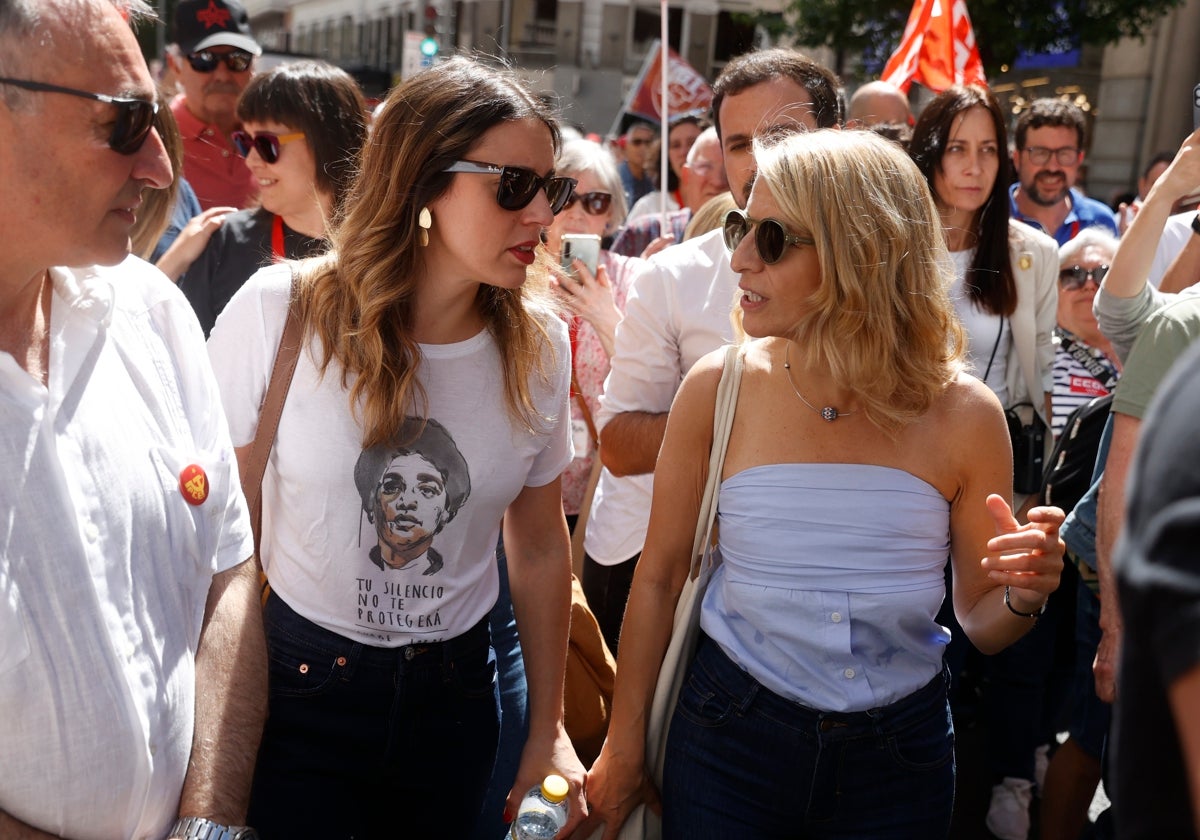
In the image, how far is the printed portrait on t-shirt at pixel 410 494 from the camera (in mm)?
2316

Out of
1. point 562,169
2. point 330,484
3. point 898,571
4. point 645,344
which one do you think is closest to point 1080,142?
point 562,169

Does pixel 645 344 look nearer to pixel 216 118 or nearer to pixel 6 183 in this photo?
pixel 6 183

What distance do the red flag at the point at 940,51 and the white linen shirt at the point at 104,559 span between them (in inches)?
209

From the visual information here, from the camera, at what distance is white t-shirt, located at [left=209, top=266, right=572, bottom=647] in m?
2.31

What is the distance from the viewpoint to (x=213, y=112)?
5410 mm

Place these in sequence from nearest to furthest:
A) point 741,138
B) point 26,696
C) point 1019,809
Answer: point 26,696 → point 741,138 → point 1019,809

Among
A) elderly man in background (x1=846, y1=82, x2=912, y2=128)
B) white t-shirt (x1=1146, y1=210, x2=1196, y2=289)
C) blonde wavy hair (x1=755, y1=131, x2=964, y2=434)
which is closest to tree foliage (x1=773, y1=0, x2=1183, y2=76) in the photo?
elderly man in background (x1=846, y1=82, x2=912, y2=128)

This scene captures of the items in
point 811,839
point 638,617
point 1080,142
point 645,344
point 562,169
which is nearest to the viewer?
point 811,839

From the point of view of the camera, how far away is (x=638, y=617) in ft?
8.09

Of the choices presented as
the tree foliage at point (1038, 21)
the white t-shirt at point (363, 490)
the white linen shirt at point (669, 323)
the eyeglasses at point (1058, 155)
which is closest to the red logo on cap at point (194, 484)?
the white t-shirt at point (363, 490)

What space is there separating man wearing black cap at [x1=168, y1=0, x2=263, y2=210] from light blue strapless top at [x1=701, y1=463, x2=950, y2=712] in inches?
149

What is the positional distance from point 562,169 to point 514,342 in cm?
351

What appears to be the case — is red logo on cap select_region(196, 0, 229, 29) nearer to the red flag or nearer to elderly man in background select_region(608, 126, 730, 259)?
elderly man in background select_region(608, 126, 730, 259)

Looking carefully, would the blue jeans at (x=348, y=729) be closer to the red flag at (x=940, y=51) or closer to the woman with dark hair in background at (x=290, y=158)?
the woman with dark hair in background at (x=290, y=158)
